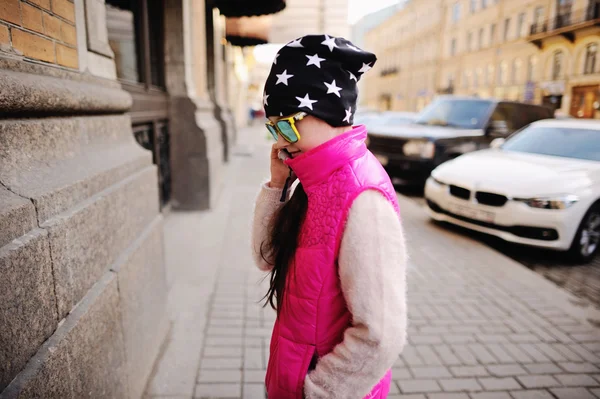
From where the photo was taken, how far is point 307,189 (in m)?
1.29

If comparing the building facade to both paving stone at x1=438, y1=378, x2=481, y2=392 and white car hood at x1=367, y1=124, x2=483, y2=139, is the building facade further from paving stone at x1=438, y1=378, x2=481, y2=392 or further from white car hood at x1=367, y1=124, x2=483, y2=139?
white car hood at x1=367, y1=124, x2=483, y2=139

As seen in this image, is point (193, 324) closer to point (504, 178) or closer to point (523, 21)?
point (504, 178)

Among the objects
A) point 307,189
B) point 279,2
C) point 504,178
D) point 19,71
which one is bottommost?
point 504,178

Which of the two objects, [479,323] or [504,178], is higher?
[504,178]

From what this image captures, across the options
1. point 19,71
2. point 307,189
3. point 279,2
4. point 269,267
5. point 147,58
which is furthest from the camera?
point 279,2

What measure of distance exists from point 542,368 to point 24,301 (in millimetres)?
3308

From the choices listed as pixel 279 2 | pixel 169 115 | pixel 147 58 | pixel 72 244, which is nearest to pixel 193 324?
pixel 72 244

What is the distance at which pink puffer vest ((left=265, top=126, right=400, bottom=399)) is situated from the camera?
3.85ft

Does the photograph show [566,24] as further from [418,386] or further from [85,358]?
[85,358]

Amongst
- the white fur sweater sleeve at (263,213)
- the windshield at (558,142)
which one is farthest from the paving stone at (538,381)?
the windshield at (558,142)

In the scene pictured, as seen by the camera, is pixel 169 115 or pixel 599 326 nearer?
pixel 599 326

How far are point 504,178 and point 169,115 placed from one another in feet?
16.3

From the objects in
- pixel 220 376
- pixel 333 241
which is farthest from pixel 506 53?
pixel 333 241

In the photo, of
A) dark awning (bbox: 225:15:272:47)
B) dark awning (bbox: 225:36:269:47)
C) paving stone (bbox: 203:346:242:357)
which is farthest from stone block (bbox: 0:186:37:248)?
dark awning (bbox: 225:36:269:47)
